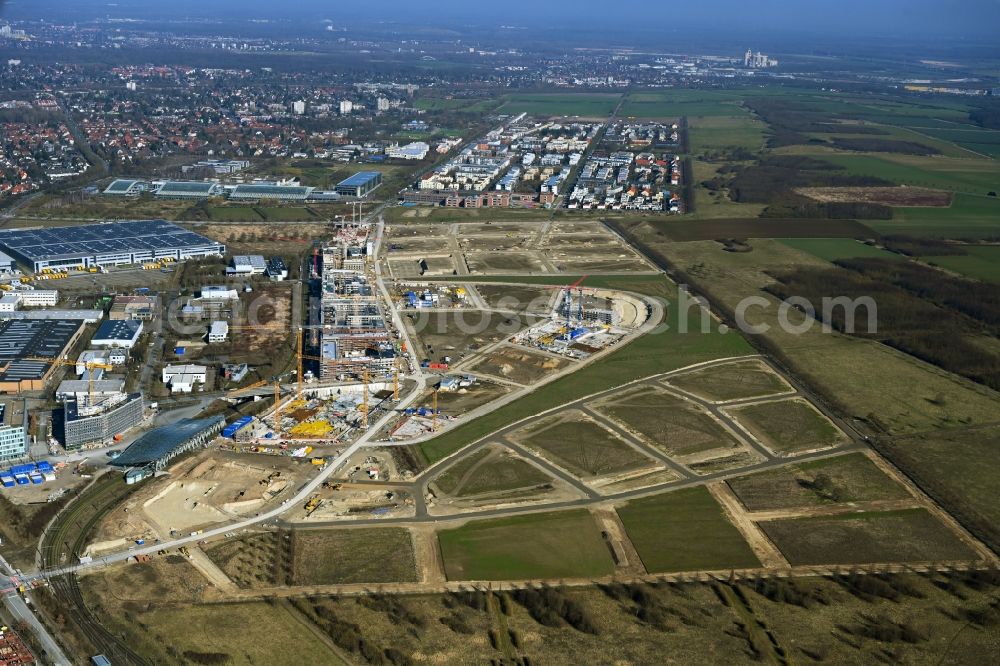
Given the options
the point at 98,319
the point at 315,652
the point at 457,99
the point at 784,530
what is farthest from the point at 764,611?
the point at 457,99

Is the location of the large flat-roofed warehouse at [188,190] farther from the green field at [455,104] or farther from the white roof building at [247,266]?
the green field at [455,104]

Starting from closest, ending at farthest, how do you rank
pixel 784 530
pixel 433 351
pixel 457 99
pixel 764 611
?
pixel 764 611 → pixel 784 530 → pixel 433 351 → pixel 457 99

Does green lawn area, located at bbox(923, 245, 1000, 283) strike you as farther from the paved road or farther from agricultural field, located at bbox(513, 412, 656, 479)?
the paved road

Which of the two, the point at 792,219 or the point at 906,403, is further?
the point at 792,219

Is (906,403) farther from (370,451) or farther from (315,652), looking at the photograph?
(315,652)

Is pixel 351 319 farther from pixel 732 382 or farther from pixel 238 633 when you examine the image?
pixel 238 633

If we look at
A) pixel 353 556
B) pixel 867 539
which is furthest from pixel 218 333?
pixel 867 539
